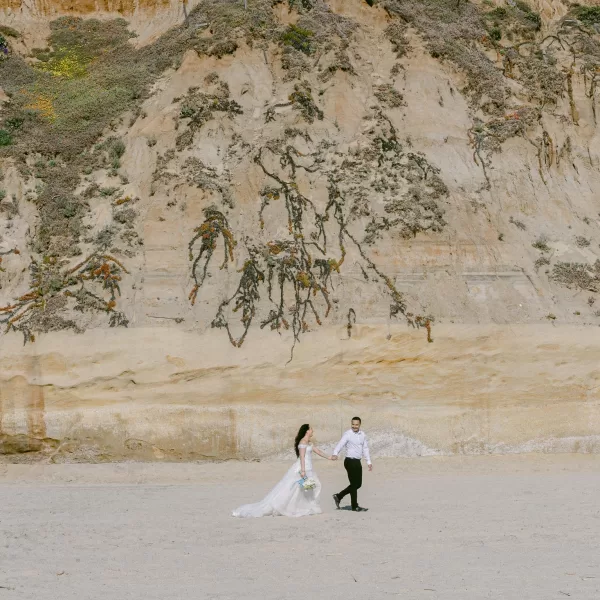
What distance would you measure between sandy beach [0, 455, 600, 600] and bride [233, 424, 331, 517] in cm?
24

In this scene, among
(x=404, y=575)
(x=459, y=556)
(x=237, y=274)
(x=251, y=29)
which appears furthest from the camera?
(x=251, y=29)

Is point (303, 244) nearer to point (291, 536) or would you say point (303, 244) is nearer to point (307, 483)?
point (307, 483)

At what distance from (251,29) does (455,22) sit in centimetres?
593

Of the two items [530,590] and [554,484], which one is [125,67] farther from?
[530,590]

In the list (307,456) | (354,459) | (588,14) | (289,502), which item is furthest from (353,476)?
(588,14)

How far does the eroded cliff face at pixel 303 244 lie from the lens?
15.0m

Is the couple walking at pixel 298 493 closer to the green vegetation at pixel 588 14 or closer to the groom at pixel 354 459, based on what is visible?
the groom at pixel 354 459

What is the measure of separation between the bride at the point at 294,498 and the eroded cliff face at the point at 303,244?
400 cm

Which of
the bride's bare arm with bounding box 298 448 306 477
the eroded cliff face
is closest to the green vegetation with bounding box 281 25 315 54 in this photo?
the eroded cliff face

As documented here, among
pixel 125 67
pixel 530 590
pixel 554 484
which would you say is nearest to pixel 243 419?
pixel 554 484

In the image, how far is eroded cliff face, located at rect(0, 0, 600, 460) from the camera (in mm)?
14969

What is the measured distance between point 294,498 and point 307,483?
25 cm

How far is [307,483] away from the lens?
34.9ft

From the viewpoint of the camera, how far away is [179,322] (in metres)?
15.7
